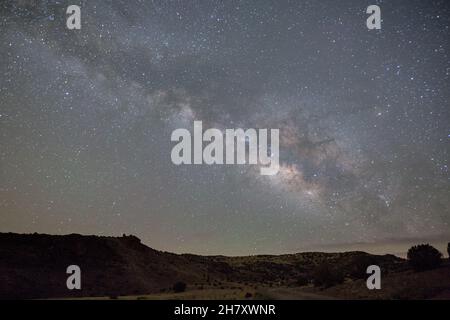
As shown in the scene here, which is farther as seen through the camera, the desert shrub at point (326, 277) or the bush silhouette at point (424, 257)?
the desert shrub at point (326, 277)

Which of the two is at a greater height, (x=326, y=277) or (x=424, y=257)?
(x=424, y=257)

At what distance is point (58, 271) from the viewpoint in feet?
160

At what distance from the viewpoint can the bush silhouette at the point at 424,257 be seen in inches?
1440

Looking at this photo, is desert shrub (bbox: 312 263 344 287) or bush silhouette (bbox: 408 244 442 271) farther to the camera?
desert shrub (bbox: 312 263 344 287)

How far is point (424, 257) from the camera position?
123ft

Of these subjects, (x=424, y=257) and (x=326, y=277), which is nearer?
(x=424, y=257)

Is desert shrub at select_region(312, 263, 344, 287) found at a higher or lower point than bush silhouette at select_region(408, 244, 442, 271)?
lower

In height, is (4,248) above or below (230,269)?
above

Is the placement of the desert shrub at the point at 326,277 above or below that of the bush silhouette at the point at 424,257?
below

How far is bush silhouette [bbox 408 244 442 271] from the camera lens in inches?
1440
